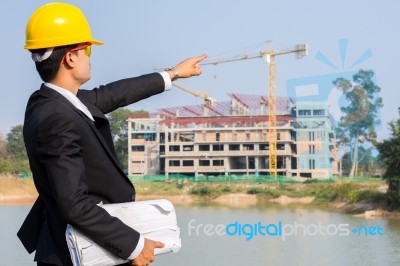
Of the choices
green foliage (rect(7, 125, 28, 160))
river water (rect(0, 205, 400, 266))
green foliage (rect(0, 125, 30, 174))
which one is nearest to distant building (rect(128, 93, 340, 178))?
green foliage (rect(0, 125, 30, 174))

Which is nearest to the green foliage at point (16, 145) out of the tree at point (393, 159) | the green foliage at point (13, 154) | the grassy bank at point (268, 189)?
the green foliage at point (13, 154)

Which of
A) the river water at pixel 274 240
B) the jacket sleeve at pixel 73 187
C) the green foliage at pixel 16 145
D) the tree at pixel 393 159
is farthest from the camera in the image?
the green foliage at pixel 16 145

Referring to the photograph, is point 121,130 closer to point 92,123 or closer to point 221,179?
point 221,179

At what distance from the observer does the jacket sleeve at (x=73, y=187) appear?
782 millimetres

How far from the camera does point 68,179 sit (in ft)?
2.57

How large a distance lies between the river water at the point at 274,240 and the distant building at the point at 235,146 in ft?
26.3

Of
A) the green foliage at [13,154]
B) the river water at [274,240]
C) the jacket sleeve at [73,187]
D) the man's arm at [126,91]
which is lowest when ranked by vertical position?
the river water at [274,240]

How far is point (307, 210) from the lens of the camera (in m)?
18.2

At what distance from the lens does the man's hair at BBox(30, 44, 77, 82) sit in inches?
33.4

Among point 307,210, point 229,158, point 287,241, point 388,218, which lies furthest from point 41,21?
point 229,158

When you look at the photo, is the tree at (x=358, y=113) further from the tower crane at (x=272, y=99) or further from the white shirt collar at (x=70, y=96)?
the white shirt collar at (x=70, y=96)

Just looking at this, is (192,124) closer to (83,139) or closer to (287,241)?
(287,241)

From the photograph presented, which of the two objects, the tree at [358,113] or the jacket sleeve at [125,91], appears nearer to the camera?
the jacket sleeve at [125,91]

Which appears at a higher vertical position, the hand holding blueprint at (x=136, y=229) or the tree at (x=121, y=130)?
the tree at (x=121, y=130)
